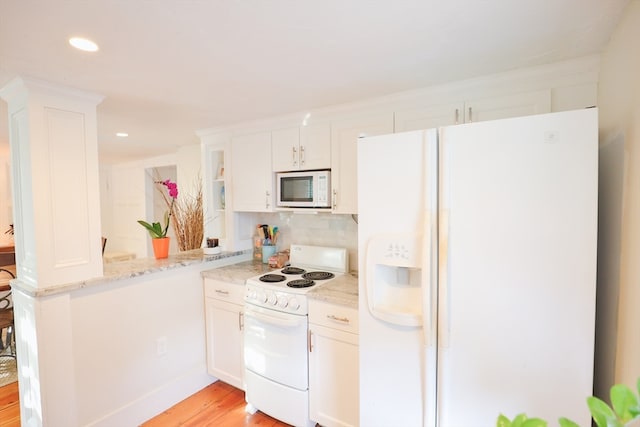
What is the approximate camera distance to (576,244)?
43.5 inches

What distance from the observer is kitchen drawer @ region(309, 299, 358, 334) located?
1.82 metres

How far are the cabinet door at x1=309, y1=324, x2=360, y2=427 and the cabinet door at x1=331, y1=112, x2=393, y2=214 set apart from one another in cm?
84

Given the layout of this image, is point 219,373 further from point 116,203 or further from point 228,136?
point 116,203

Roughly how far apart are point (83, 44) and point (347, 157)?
1.51 metres

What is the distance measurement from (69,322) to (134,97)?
1398mm

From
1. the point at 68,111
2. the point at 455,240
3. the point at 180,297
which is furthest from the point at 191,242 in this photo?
the point at 455,240

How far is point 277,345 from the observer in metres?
Result: 2.07

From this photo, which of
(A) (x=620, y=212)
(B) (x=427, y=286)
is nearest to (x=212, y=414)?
(B) (x=427, y=286)

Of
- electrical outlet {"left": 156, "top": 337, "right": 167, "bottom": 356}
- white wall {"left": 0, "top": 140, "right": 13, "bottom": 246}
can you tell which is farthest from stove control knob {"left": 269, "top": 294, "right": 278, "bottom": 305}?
white wall {"left": 0, "top": 140, "right": 13, "bottom": 246}

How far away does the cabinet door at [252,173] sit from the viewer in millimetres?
2598

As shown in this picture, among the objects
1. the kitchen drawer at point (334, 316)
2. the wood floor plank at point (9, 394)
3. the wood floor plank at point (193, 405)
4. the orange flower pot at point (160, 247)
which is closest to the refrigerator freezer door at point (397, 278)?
the kitchen drawer at point (334, 316)

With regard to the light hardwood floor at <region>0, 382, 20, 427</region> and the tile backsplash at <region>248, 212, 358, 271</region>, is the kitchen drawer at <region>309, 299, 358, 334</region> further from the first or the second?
the light hardwood floor at <region>0, 382, 20, 427</region>

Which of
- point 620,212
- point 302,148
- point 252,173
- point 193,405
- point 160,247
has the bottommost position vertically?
point 193,405

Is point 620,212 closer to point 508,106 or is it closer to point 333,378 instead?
point 508,106
